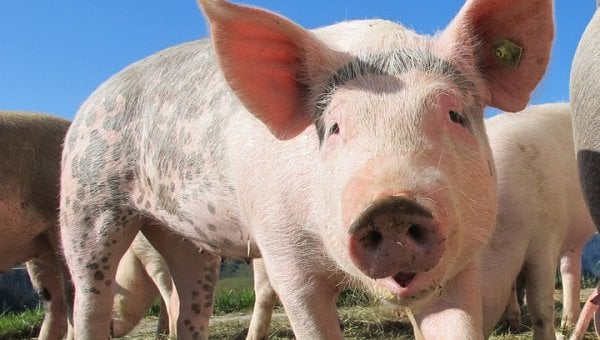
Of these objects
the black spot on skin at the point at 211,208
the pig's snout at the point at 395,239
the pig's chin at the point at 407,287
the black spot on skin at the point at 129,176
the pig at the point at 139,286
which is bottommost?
the pig at the point at 139,286

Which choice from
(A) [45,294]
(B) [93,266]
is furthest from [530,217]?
(A) [45,294]

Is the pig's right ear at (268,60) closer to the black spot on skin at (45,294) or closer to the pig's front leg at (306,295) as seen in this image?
the pig's front leg at (306,295)

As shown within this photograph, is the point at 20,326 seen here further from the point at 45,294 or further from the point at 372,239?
the point at 372,239

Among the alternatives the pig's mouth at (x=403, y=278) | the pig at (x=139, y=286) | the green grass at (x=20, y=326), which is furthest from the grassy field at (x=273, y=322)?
the pig's mouth at (x=403, y=278)

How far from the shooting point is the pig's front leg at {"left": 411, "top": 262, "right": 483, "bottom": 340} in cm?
254

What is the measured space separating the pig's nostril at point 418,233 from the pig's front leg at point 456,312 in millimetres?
665

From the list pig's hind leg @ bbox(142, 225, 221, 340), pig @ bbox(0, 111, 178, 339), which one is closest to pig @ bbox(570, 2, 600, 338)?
pig's hind leg @ bbox(142, 225, 221, 340)

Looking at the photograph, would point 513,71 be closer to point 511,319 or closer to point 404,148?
point 404,148

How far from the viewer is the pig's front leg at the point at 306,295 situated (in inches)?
108

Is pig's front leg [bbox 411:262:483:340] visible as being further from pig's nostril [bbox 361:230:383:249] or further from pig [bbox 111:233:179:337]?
pig [bbox 111:233:179:337]

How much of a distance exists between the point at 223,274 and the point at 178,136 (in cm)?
835

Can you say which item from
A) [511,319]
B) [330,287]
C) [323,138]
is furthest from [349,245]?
[511,319]

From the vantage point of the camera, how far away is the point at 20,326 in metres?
8.22

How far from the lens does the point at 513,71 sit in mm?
2662
